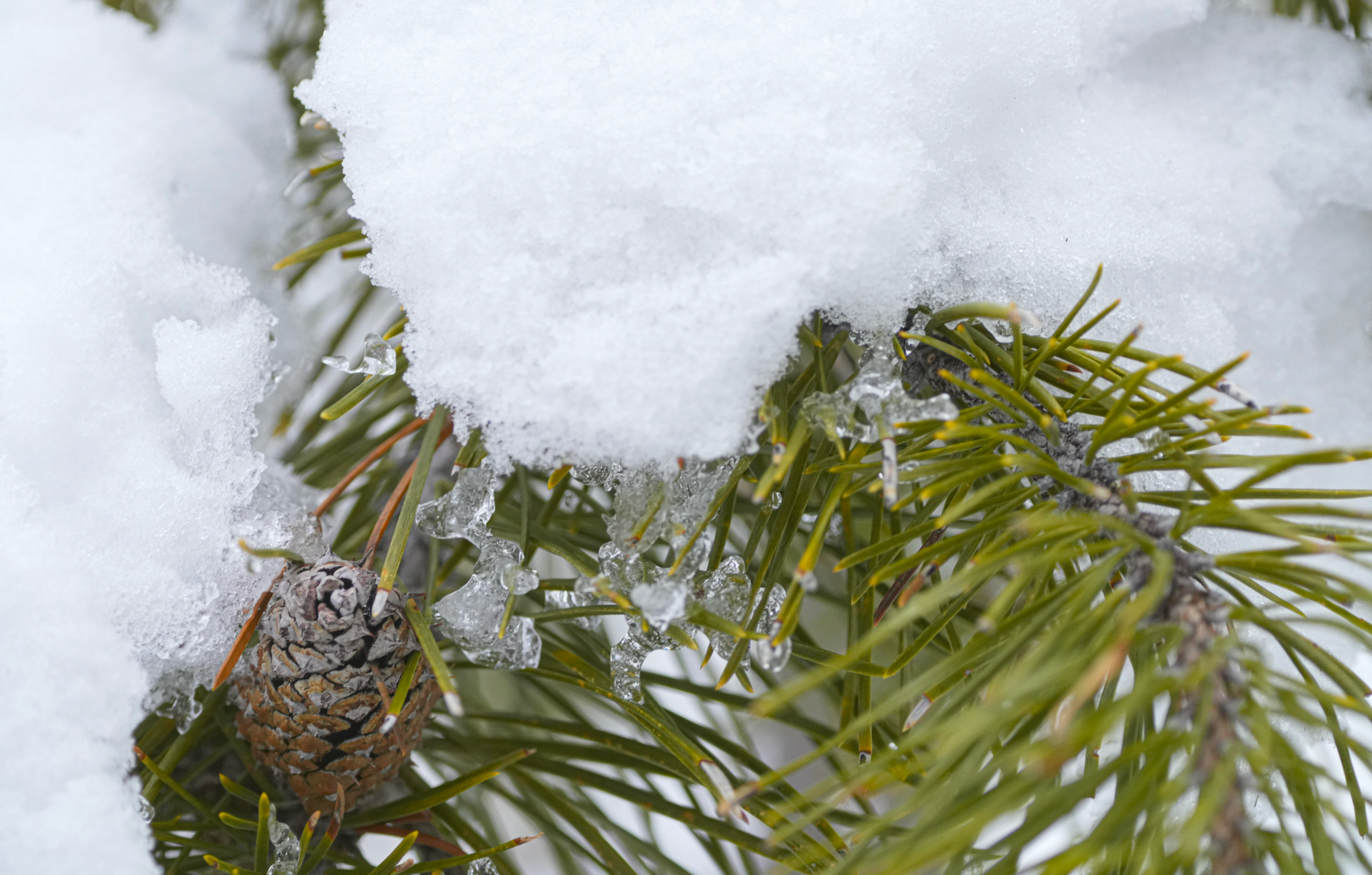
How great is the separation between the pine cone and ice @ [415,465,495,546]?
0.04 meters

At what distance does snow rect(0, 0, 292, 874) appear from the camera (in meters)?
0.41

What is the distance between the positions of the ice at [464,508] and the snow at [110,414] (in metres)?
0.09

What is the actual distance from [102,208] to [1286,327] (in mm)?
736

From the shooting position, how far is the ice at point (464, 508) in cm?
45

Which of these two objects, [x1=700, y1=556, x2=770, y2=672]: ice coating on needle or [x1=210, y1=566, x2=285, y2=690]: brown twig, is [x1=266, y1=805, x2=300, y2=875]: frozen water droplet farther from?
[x1=700, y1=556, x2=770, y2=672]: ice coating on needle

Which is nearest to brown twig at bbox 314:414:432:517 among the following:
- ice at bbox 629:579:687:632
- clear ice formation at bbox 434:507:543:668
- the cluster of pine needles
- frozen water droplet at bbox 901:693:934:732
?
the cluster of pine needles

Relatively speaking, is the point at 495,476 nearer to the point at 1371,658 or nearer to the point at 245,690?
the point at 245,690

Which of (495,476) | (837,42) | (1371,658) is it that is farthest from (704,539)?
(1371,658)

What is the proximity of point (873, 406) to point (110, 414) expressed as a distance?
410mm

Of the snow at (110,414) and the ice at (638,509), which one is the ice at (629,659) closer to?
the ice at (638,509)

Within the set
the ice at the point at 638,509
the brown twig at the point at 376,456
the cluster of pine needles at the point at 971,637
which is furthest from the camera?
the brown twig at the point at 376,456

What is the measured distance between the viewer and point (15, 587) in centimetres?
42

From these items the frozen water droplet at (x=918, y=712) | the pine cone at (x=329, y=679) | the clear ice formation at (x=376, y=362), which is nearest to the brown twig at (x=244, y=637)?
the pine cone at (x=329, y=679)

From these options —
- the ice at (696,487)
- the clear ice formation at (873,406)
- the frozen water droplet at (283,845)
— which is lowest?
the frozen water droplet at (283,845)
